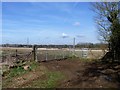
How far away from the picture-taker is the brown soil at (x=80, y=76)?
16094mm

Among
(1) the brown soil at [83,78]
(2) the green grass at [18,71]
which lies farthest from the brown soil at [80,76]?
(2) the green grass at [18,71]

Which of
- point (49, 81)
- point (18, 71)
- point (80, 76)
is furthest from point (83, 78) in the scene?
point (18, 71)

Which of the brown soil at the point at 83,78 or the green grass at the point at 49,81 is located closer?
the brown soil at the point at 83,78

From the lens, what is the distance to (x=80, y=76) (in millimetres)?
18125

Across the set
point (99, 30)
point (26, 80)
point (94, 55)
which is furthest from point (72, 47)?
point (26, 80)

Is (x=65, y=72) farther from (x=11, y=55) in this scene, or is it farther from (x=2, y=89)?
(x=11, y=55)

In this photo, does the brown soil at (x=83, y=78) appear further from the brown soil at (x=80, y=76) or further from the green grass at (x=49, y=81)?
the green grass at (x=49, y=81)

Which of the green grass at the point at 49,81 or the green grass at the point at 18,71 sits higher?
the green grass at the point at 18,71

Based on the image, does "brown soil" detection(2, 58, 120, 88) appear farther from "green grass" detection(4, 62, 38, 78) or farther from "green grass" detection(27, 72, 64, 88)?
"green grass" detection(4, 62, 38, 78)

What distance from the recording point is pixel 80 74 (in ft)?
61.7

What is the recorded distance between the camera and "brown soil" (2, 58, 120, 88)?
16094 millimetres

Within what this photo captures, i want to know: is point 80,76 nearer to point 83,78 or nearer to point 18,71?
point 83,78

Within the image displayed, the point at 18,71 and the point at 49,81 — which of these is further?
the point at 18,71

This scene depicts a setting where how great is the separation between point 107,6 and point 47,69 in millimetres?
12301
